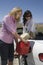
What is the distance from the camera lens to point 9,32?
513cm

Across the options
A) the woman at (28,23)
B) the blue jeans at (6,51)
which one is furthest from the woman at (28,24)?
the blue jeans at (6,51)

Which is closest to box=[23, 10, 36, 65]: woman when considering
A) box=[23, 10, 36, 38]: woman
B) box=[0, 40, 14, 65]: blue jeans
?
box=[23, 10, 36, 38]: woman

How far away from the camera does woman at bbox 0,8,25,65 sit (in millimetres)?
5074

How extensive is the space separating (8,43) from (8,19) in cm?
48

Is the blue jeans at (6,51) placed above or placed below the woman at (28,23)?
below

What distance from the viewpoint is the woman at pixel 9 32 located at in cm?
507

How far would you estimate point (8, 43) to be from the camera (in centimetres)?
516

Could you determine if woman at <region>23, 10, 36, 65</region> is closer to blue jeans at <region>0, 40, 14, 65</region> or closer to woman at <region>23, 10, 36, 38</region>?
woman at <region>23, 10, 36, 38</region>

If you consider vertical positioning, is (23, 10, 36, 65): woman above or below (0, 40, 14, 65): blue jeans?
above

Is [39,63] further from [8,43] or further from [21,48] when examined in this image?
[8,43]

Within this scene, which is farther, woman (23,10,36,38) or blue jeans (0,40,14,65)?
woman (23,10,36,38)

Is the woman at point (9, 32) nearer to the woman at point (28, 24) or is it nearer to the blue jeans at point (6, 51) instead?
the blue jeans at point (6, 51)

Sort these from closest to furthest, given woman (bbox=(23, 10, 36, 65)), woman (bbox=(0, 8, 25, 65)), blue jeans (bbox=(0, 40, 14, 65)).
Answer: woman (bbox=(0, 8, 25, 65)), blue jeans (bbox=(0, 40, 14, 65)), woman (bbox=(23, 10, 36, 65))

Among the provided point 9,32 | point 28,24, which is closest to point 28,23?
point 28,24
